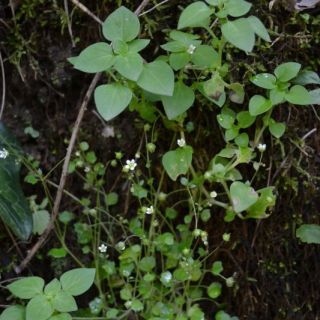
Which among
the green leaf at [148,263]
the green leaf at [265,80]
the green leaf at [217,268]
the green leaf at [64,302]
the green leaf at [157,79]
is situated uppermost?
the green leaf at [157,79]

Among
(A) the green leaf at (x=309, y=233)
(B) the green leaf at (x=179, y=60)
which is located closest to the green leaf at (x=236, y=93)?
(B) the green leaf at (x=179, y=60)

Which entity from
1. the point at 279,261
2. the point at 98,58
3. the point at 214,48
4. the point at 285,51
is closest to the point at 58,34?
the point at 98,58

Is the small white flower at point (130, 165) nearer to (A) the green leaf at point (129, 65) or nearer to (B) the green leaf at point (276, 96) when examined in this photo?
(A) the green leaf at point (129, 65)

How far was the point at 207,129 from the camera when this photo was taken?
1.43 m

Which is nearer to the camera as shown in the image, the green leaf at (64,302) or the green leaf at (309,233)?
the green leaf at (64,302)

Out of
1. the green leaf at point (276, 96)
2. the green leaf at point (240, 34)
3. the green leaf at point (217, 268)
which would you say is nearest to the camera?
the green leaf at point (240, 34)

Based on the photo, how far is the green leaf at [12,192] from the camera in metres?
1.35

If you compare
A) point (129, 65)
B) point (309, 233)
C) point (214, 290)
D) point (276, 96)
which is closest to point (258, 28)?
point (276, 96)

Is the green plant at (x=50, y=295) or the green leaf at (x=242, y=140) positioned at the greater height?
the green leaf at (x=242, y=140)

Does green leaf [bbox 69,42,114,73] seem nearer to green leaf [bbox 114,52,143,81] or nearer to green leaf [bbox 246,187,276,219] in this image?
green leaf [bbox 114,52,143,81]

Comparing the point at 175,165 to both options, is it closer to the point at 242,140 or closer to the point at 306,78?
the point at 242,140

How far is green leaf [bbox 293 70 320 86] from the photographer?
132cm

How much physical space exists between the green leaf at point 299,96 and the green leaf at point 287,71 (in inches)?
1.0

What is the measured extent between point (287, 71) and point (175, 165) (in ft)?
1.05
